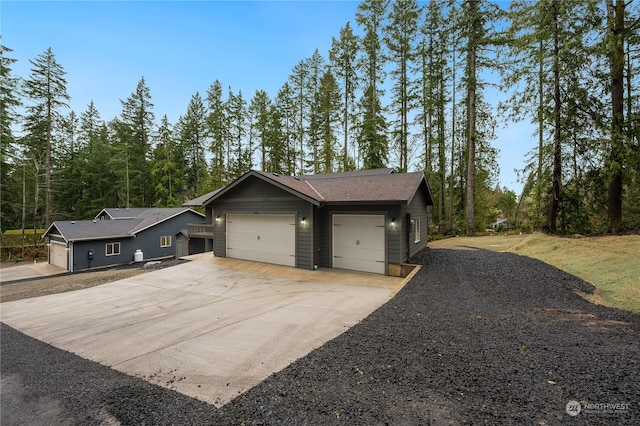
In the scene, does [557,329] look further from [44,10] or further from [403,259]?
[44,10]

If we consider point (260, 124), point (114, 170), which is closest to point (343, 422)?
point (260, 124)

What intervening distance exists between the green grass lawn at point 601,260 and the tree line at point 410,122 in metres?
1.72

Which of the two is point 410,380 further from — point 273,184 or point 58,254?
point 58,254

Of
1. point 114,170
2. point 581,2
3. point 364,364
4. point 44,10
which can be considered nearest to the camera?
point 364,364

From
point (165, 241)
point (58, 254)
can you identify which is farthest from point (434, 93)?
point (58, 254)

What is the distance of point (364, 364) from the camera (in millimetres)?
2900

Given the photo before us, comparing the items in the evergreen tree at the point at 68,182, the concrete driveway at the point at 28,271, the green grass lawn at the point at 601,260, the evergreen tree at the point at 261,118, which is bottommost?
the concrete driveway at the point at 28,271

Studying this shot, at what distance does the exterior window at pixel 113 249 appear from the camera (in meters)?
18.3

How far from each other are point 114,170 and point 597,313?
3552 cm

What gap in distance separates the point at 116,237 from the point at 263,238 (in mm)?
15141

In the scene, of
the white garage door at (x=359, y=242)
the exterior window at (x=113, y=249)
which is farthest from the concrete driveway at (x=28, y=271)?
the white garage door at (x=359, y=242)

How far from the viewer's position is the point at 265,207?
377 inches

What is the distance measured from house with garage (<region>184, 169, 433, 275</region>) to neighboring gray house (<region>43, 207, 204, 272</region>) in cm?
1309

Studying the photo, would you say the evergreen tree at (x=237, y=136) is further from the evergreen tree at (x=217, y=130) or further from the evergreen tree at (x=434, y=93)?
the evergreen tree at (x=434, y=93)
